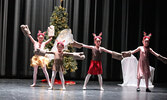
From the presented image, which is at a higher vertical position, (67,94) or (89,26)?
(89,26)

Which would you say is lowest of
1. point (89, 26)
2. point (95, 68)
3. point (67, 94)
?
point (67, 94)

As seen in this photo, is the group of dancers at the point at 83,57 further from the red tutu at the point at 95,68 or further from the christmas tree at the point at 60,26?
the christmas tree at the point at 60,26

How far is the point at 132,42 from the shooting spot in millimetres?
8898

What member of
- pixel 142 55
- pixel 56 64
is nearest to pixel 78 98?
pixel 56 64

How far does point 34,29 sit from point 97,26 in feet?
6.35

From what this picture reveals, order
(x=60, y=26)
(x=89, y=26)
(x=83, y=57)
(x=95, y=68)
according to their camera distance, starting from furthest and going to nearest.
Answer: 1. (x=89, y=26)
2. (x=60, y=26)
3. (x=95, y=68)
4. (x=83, y=57)

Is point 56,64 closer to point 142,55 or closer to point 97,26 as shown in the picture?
point 142,55

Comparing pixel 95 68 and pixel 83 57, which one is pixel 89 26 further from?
pixel 83 57

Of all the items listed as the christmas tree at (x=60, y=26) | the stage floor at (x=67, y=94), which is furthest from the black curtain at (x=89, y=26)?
the stage floor at (x=67, y=94)

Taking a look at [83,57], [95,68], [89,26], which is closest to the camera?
[83,57]

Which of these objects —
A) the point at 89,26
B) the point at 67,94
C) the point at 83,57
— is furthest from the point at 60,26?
the point at 67,94

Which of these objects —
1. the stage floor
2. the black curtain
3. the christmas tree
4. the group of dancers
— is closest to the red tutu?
the group of dancers

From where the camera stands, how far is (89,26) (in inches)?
334

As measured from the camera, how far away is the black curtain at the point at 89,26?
7836 millimetres
